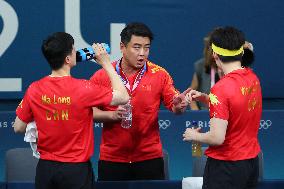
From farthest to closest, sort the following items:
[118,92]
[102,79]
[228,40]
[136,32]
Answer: [102,79], [136,32], [118,92], [228,40]

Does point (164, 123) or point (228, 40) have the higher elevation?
point (228, 40)

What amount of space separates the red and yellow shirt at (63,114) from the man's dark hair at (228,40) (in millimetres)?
775

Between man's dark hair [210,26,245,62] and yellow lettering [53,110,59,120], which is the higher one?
man's dark hair [210,26,245,62]

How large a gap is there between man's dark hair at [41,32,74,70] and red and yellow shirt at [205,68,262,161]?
915 millimetres

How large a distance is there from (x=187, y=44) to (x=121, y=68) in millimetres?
2822

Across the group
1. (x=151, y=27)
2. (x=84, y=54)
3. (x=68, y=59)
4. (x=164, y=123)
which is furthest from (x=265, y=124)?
(x=68, y=59)

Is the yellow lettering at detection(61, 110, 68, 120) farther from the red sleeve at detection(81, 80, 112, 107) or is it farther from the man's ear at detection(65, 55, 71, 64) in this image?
the man's ear at detection(65, 55, 71, 64)

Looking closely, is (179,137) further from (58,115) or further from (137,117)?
(58,115)

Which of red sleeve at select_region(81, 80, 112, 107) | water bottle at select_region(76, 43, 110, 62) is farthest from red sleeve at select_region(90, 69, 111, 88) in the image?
red sleeve at select_region(81, 80, 112, 107)

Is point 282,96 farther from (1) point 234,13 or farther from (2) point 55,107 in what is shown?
(2) point 55,107

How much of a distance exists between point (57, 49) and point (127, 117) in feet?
3.20

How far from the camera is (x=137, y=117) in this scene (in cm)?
539

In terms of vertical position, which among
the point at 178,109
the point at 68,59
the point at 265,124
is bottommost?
the point at 265,124

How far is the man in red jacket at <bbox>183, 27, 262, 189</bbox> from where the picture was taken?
14.4ft
